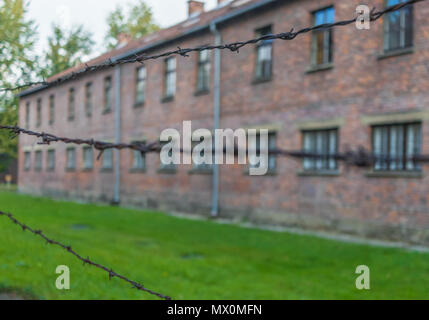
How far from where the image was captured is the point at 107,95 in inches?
934

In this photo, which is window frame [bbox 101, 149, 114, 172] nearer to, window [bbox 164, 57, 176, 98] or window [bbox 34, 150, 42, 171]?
window [bbox 34, 150, 42, 171]

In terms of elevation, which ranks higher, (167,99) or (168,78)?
(168,78)

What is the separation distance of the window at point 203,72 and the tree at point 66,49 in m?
13.9

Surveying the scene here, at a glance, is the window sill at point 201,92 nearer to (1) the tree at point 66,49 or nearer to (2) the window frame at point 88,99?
(2) the window frame at point 88,99

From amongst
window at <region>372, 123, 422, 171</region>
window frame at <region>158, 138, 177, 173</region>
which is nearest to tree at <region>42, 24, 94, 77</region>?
window at <region>372, 123, 422, 171</region>

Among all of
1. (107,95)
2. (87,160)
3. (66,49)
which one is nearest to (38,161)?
(87,160)

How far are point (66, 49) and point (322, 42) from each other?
11082 mm

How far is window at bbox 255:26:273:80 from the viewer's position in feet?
50.8

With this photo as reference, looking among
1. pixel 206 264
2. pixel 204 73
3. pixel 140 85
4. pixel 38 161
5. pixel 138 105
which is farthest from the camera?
pixel 38 161

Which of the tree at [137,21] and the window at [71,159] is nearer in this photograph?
the tree at [137,21]

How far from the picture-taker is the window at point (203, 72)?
18048mm

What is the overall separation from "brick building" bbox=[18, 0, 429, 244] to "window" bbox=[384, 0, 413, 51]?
0.03 m

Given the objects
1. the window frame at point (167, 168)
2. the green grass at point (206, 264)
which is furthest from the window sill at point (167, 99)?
the green grass at point (206, 264)

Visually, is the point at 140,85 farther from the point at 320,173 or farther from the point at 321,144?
the point at 320,173
